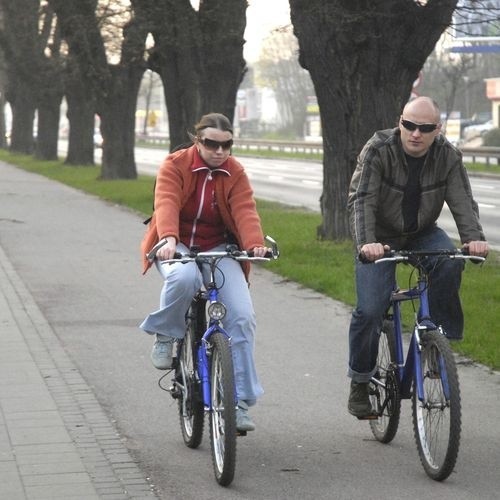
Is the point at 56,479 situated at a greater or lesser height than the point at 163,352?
lesser

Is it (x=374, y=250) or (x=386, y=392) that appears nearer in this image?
(x=374, y=250)

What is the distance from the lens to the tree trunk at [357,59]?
1495 cm

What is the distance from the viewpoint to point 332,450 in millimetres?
6555

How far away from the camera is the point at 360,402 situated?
21.9 ft

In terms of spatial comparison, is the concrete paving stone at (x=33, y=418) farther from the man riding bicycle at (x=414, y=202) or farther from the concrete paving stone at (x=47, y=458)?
the man riding bicycle at (x=414, y=202)

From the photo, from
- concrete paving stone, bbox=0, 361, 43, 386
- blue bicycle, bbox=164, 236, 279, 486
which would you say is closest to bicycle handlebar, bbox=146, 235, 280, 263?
blue bicycle, bbox=164, 236, 279, 486

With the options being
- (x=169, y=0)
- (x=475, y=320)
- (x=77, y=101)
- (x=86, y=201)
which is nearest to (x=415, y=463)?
(x=475, y=320)

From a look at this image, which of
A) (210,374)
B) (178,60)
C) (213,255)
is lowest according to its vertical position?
(210,374)

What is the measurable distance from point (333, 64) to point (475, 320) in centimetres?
589

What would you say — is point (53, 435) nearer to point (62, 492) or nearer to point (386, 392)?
point (62, 492)

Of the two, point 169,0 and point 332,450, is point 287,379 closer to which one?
point 332,450

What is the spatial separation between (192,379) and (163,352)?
0.99 ft

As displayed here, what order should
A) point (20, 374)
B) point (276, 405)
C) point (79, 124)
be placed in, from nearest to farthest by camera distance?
point (276, 405) → point (20, 374) → point (79, 124)

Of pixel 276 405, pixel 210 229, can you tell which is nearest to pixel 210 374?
pixel 210 229
